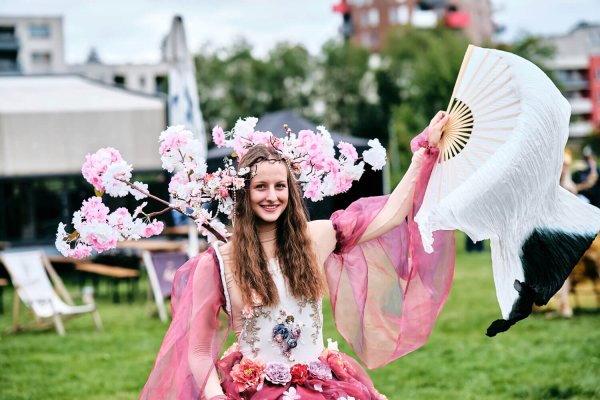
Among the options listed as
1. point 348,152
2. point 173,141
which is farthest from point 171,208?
point 348,152

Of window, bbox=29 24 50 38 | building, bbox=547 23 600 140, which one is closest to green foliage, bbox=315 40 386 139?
building, bbox=547 23 600 140

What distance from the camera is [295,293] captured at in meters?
3.32

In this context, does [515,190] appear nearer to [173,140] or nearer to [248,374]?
Answer: [248,374]

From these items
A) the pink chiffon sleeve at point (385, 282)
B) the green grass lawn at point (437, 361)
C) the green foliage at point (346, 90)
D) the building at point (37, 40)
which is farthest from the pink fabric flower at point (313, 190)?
the building at point (37, 40)

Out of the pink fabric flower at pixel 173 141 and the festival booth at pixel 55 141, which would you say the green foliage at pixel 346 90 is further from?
the pink fabric flower at pixel 173 141

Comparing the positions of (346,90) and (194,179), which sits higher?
(346,90)

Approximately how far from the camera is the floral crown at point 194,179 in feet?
11.1

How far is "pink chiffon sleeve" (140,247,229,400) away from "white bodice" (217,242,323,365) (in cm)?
6

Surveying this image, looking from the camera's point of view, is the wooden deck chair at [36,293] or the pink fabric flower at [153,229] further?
the wooden deck chair at [36,293]

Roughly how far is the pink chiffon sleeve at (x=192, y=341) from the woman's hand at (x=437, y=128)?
37.9 inches

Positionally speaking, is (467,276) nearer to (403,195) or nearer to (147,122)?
(147,122)

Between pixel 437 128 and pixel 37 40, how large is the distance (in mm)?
81602

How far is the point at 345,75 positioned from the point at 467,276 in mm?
40549

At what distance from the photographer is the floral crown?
11.1 ft
